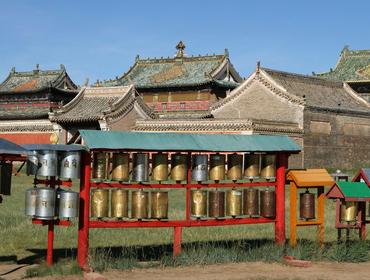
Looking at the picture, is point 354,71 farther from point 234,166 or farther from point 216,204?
point 216,204

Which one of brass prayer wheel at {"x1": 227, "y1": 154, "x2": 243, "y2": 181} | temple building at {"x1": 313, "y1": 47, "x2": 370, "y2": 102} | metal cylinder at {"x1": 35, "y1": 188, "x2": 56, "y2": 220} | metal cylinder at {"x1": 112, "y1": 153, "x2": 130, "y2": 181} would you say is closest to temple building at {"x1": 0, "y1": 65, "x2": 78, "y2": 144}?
temple building at {"x1": 313, "y1": 47, "x2": 370, "y2": 102}

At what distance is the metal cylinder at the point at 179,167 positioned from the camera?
370 inches

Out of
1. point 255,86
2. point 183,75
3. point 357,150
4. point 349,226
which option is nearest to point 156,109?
point 183,75

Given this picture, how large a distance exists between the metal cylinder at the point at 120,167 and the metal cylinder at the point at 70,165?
2.13 feet

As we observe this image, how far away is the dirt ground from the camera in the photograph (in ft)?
27.4

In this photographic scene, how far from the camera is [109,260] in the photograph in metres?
8.84

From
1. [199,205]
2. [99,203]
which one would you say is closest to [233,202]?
[199,205]

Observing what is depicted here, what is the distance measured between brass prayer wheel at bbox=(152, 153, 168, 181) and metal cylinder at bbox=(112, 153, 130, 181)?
44 cm

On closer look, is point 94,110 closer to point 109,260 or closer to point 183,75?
point 183,75

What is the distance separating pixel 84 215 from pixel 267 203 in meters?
2.87

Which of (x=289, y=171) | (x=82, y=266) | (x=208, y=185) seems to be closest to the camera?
(x=82, y=266)

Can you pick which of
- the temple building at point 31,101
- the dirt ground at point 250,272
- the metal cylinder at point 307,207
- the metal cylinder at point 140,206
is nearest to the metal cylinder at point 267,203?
the metal cylinder at point 307,207

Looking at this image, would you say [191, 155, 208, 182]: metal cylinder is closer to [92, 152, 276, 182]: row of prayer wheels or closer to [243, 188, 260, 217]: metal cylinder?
[92, 152, 276, 182]: row of prayer wheels

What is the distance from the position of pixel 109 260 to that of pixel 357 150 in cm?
3577
